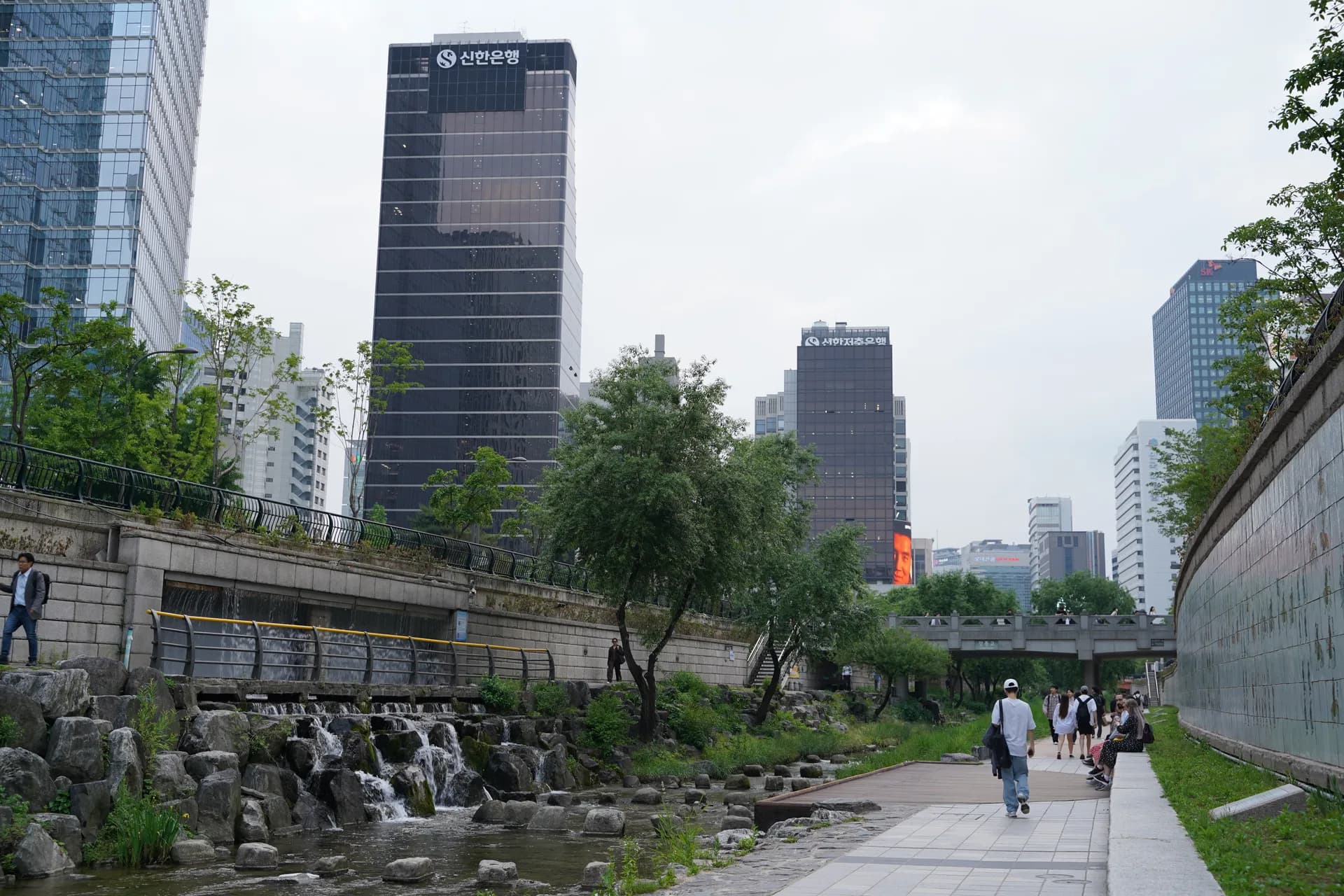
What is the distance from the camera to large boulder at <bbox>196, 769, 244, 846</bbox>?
1691 centimetres

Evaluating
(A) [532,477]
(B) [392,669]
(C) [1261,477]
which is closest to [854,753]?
(B) [392,669]

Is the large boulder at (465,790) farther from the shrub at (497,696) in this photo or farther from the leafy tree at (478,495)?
the leafy tree at (478,495)

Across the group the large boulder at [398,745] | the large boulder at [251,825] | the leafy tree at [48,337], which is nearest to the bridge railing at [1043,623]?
the leafy tree at [48,337]

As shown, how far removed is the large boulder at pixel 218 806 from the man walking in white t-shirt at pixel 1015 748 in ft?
36.8

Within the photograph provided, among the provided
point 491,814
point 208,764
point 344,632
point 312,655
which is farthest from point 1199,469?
point 208,764

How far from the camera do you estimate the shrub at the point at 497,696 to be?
30.1 m

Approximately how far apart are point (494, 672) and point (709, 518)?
7869 millimetres

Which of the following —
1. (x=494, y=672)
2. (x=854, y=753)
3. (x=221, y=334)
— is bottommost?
(x=854, y=753)

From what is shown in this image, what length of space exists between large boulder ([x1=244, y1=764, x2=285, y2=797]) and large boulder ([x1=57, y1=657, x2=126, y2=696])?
2473mm

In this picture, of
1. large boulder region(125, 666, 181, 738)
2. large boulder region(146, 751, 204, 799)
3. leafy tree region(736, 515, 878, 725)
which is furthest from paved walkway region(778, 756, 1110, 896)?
leafy tree region(736, 515, 878, 725)

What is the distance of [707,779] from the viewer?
28.5 meters

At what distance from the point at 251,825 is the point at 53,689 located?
3496 millimetres

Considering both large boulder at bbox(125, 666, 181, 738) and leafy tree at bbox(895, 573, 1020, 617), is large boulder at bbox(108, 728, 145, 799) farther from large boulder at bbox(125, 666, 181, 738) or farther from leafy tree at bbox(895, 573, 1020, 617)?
leafy tree at bbox(895, 573, 1020, 617)

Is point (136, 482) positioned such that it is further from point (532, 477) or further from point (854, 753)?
point (532, 477)
